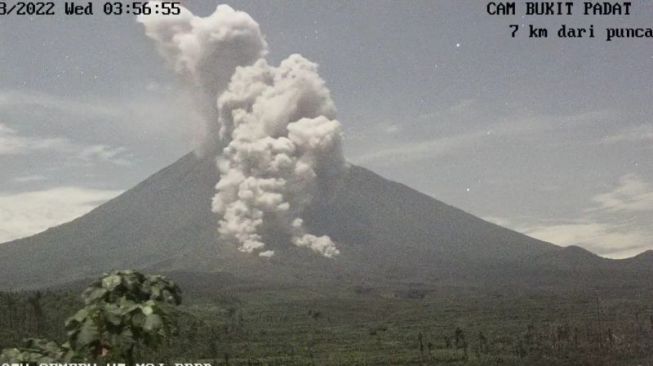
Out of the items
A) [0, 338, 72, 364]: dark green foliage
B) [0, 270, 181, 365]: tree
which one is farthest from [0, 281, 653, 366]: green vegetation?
[0, 270, 181, 365]: tree

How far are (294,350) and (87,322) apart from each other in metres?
148

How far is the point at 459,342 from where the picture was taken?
553ft

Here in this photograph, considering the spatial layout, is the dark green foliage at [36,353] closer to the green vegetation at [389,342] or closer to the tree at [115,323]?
the tree at [115,323]

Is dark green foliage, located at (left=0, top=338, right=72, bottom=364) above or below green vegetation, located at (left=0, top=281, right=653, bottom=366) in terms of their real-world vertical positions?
above

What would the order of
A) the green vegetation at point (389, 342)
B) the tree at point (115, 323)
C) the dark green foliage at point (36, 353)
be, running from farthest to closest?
the green vegetation at point (389, 342)
the dark green foliage at point (36, 353)
the tree at point (115, 323)

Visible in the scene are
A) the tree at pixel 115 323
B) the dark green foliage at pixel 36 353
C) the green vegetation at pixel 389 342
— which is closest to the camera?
the tree at pixel 115 323

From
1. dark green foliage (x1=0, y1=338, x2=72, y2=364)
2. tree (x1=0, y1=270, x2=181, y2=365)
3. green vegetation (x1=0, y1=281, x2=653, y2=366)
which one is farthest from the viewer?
green vegetation (x1=0, y1=281, x2=653, y2=366)

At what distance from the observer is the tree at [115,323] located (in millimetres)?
9711

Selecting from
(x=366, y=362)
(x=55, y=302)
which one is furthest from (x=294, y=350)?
(x=55, y=302)

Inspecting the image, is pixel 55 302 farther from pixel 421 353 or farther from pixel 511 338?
pixel 511 338

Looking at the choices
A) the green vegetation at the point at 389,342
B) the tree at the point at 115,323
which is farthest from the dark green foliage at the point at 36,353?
the green vegetation at the point at 389,342

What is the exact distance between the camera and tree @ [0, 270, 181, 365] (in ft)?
31.9

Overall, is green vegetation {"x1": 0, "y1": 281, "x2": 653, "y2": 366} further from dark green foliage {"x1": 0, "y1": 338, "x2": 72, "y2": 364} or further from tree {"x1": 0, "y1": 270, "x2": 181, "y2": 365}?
tree {"x1": 0, "y1": 270, "x2": 181, "y2": 365}

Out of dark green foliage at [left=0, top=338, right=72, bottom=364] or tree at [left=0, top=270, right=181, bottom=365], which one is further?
dark green foliage at [left=0, top=338, right=72, bottom=364]
